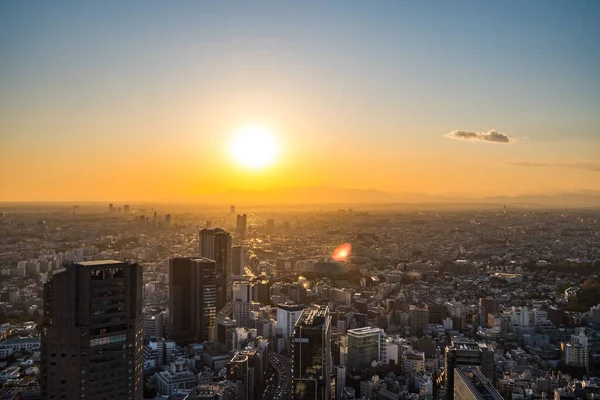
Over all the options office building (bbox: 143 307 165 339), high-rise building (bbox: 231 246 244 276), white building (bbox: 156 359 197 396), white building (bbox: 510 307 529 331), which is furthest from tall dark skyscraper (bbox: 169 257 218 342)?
white building (bbox: 510 307 529 331)

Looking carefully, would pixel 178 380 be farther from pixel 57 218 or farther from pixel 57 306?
pixel 57 218

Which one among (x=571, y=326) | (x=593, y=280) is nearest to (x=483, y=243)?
(x=593, y=280)

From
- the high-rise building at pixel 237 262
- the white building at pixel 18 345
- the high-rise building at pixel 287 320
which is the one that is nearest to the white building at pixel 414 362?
the high-rise building at pixel 287 320

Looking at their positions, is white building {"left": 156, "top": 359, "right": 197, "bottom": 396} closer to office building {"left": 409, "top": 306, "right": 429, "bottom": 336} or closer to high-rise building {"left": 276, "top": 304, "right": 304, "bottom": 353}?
high-rise building {"left": 276, "top": 304, "right": 304, "bottom": 353}

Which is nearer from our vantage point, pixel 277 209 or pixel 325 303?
pixel 325 303

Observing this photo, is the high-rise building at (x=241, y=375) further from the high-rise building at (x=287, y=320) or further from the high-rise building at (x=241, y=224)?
the high-rise building at (x=241, y=224)

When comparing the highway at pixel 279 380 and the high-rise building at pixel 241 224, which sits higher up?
the high-rise building at pixel 241 224

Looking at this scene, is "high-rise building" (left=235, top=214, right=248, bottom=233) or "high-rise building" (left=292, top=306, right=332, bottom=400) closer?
"high-rise building" (left=292, top=306, right=332, bottom=400)
